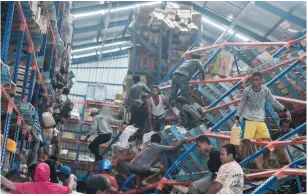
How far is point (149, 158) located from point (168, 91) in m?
3.87

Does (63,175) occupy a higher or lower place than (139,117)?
lower

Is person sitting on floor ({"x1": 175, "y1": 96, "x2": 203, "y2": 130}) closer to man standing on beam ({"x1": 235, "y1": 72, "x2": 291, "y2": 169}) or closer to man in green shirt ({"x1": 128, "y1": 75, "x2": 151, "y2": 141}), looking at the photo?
man in green shirt ({"x1": 128, "y1": 75, "x2": 151, "y2": 141})

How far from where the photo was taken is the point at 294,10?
1778 cm

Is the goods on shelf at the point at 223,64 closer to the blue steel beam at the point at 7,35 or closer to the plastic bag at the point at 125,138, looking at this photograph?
the plastic bag at the point at 125,138

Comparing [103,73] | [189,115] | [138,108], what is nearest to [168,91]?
[138,108]

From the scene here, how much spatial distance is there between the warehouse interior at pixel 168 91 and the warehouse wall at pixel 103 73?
7.11 meters

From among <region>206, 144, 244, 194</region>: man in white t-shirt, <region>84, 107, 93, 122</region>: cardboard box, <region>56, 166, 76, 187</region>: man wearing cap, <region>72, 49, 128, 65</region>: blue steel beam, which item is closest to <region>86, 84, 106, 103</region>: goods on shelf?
<region>84, 107, 93, 122</region>: cardboard box

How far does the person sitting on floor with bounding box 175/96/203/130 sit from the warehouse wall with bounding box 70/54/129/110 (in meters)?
17.2

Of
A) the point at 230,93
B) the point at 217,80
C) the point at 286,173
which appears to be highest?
the point at 217,80

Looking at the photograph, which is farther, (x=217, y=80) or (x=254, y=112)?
(x=217, y=80)

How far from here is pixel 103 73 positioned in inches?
1130

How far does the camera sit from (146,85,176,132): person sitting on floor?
11423mm

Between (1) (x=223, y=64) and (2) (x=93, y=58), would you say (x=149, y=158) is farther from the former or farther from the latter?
(2) (x=93, y=58)

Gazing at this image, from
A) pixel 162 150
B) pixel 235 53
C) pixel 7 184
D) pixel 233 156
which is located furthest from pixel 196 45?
pixel 7 184
